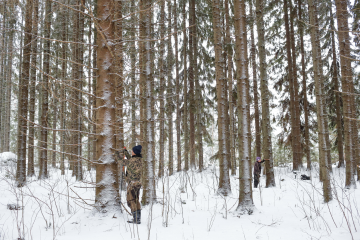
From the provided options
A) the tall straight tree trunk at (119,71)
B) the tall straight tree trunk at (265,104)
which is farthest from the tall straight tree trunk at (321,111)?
the tall straight tree trunk at (119,71)

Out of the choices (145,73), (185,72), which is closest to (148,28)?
(145,73)

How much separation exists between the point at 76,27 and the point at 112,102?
756 centimetres

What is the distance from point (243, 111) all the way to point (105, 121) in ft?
11.3

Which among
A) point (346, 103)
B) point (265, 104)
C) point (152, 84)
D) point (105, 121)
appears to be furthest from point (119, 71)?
point (346, 103)

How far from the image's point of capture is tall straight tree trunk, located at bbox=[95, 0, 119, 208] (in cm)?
418

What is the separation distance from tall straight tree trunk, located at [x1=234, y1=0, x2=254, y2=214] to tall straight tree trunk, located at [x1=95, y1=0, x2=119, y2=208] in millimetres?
3047

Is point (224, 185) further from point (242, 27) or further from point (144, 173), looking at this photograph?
point (242, 27)

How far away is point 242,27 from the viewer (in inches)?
230

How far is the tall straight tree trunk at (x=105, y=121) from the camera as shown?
164 inches

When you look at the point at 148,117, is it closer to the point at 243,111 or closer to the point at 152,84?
the point at 152,84

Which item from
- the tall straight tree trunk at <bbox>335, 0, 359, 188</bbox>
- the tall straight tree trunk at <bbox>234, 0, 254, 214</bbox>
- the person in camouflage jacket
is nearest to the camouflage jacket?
the person in camouflage jacket

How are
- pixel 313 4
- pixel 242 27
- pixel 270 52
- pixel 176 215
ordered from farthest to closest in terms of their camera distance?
1. pixel 270 52
2. pixel 313 4
3. pixel 242 27
4. pixel 176 215

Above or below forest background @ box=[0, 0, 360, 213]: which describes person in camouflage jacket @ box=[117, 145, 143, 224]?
below

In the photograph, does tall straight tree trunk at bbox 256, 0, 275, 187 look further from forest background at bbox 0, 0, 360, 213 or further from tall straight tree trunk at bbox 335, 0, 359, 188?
tall straight tree trunk at bbox 335, 0, 359, 188
